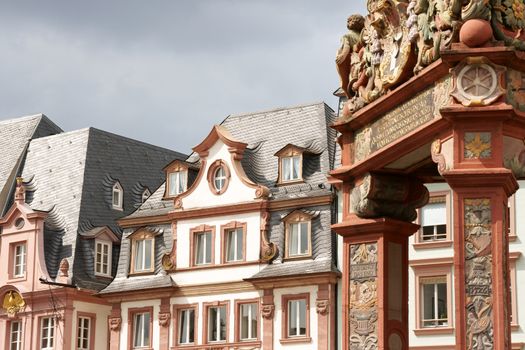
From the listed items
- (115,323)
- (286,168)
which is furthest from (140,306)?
(286,168)

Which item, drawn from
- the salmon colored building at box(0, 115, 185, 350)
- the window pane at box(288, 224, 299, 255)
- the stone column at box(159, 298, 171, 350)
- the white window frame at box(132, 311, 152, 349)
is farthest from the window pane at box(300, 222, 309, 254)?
the salmon colored building at box(0, 115, 185, 350)

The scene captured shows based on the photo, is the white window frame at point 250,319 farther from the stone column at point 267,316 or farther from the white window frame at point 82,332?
the white window frame at point 82,332

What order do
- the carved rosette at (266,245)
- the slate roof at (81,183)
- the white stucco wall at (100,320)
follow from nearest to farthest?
the carved rosette at (266,245) < the white stucco wall at (100,320) < the slate roof at (81,183)

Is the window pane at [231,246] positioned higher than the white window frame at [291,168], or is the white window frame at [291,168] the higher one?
the white window frame at [291,168]

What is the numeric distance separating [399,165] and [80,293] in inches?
1306

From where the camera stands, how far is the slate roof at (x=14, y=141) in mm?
57125

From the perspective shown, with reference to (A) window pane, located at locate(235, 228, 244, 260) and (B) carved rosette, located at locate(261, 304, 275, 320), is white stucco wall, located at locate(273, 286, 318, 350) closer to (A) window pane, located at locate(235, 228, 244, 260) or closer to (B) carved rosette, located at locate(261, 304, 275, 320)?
(B) carved rosette, located at locate(261, 304, 275, 320)

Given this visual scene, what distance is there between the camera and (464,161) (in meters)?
16.8

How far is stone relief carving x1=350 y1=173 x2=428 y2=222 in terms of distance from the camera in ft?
62.8

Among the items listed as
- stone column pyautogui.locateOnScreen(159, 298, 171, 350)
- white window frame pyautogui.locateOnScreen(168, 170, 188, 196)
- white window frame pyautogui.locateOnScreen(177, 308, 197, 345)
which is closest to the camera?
white window frame pyautogui.locateOnScreen(177, 308, 197, 345)

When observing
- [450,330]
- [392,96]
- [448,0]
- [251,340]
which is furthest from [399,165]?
[251,340]

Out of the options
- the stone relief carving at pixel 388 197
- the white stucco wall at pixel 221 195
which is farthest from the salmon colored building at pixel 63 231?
the stone relief carving at pixel 388 197

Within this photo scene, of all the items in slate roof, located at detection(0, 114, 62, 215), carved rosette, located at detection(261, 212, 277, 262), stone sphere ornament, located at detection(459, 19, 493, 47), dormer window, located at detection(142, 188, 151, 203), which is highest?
slate roof, located at detection(0, 114, 62, 215)

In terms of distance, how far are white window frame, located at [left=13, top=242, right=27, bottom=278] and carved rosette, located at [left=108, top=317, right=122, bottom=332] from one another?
189 inches
